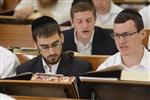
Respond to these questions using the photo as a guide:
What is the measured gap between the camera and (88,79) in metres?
1.67

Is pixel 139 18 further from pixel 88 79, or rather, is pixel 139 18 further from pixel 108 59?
pixel 88 79

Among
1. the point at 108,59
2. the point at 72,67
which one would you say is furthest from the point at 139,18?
the point at 72,67

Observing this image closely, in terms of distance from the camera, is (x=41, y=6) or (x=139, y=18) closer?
(x=139, y=18)

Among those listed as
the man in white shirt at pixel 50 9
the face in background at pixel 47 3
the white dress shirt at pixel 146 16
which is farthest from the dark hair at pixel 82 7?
the face in background at pixel 47 3

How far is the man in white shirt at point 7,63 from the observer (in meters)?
2.50

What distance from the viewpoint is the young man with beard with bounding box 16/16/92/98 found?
7.78 feet

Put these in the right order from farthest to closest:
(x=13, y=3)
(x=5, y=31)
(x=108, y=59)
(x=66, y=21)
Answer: (x=13, y=3), (x=66, y=21), (x=5, y=31), (x=108, y=59)

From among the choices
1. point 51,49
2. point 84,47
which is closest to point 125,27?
point 51,49

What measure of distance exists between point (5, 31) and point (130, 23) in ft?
5.30

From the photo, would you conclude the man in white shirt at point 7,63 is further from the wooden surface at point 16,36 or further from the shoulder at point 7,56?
the wooden surface at point 16,36

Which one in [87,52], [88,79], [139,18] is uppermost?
[139,18]

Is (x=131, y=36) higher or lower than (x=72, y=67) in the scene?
higher

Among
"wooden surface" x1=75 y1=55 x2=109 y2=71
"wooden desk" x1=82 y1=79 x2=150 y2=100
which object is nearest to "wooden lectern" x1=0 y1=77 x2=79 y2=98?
"wooden desk" x1=82 y1=79 x2=150 y2=100

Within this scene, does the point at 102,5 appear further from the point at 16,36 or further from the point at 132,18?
the point at 132,18
